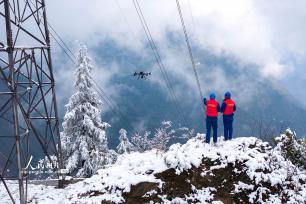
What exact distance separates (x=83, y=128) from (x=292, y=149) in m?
18.5

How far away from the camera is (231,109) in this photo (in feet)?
54.3

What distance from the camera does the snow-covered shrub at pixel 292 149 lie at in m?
15.8

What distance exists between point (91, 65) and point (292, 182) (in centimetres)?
2108

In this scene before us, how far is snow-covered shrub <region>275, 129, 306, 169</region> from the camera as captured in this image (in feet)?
51.9

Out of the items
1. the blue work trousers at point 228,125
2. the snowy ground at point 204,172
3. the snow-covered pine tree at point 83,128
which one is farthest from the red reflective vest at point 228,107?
the snow-covered pine tree at point 83,128

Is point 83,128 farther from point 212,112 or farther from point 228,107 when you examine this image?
point 228,107

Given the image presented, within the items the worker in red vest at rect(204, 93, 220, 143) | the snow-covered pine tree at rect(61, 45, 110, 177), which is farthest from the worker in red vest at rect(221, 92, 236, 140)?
the snow-covered pine tree at rect(61, 45, 110, 177)

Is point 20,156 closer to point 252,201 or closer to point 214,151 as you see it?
point 214,151

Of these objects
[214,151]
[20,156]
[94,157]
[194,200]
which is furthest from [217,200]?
[94,157]

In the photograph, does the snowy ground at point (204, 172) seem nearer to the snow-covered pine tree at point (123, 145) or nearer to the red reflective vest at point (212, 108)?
the red reflective vest at point (212, 108)

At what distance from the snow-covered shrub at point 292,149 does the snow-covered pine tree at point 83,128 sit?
16970 millimetres

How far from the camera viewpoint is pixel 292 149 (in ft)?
52.6

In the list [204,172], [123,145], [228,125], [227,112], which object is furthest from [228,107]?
[123,145]

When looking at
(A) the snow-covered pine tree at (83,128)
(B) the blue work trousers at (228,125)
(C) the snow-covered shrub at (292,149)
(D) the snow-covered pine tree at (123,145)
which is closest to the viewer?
(C) the snow-covered shrub at (292,149)
